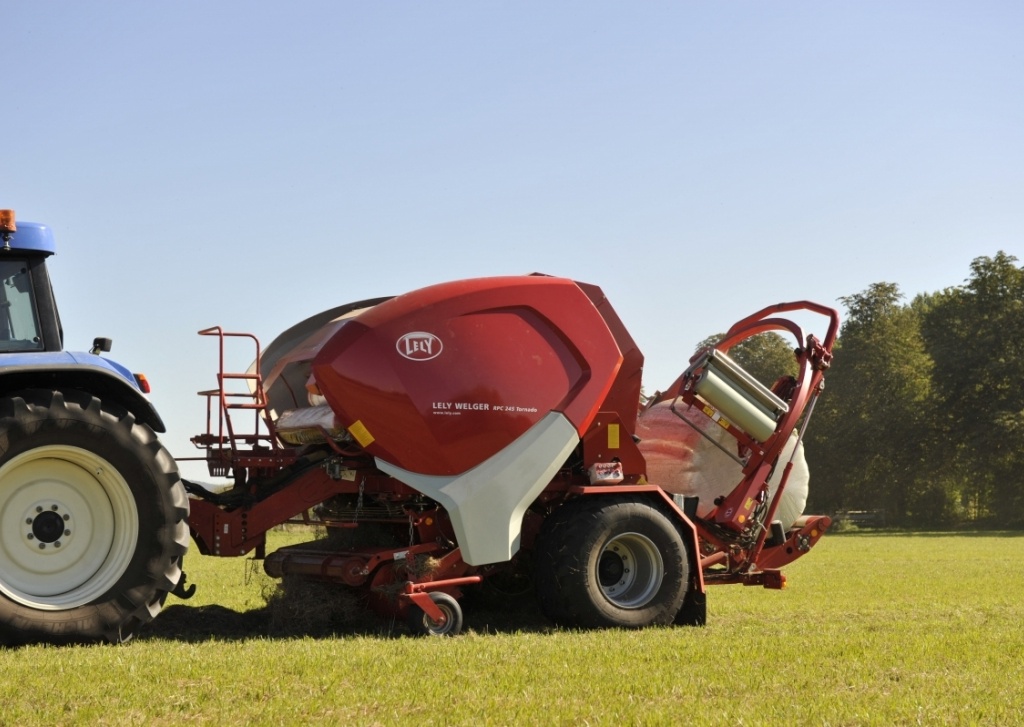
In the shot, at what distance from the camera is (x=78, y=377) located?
25.0ft

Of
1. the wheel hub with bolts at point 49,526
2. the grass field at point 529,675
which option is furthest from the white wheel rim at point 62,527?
the grass field at point 529,675

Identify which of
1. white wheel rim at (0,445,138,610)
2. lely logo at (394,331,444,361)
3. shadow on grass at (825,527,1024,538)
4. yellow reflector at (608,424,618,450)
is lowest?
shadow on grass at (825,527,1024,538)

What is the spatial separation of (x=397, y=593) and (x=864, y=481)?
47700mm

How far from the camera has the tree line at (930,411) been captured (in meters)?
49.2

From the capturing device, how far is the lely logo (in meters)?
8.73

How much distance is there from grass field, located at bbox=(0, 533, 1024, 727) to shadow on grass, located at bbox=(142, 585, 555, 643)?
0.03m

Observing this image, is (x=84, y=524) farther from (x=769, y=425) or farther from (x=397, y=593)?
(x=769, y=425)

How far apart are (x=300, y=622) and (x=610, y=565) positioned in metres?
2.49

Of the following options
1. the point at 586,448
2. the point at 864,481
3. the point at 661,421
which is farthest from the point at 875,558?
the point at 864,481

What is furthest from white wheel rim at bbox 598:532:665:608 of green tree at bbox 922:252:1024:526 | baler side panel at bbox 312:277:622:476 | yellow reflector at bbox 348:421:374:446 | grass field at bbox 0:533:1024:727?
green tree at bbox 922:252:1024:526

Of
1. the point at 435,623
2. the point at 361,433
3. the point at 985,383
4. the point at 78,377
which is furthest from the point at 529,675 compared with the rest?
the point at 985,383

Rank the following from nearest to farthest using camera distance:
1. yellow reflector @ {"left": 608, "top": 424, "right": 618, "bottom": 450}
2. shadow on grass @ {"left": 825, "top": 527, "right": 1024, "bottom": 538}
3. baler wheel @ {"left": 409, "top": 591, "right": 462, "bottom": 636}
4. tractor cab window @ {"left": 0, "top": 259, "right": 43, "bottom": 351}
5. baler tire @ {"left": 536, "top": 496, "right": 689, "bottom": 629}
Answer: tractor cab window @ {"left": 0, "top": 259, "right": 43, "bottom": 351}, baler wheel @ {"left": 409, "top": 591, "right": 462, "bottom": 636}, baler tire @ {"left": 536, "top": 496, "right": 689, "bottom": 629}, yellow reflector @ {"left": 608, "top": 424, "right": 618, "bottom": 450}, shadow on grass @ {"left": 825, "top": 527, "right": 1024, "bottom": 538}

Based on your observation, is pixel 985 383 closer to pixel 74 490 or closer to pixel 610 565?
pixel 610 565

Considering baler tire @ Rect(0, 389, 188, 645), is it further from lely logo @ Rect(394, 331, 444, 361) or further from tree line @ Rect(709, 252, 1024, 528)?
tree line @ Rect(709, 252, 1024, 528)
